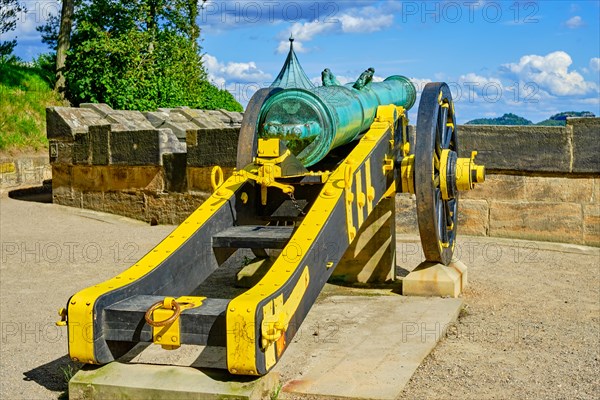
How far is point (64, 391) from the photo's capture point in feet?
14.3

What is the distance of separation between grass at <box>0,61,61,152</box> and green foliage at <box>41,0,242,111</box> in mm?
628

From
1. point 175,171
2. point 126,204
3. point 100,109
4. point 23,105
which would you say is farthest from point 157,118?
point 175,171

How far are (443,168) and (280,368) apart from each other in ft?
6.93

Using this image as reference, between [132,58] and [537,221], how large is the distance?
9497 mm

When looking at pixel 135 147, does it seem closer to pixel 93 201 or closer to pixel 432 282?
pixel 93 201

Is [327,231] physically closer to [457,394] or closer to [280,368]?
[280,368]

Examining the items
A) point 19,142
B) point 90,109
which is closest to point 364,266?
point 90,109

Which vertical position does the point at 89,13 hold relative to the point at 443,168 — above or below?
above

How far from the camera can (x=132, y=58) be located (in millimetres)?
16078

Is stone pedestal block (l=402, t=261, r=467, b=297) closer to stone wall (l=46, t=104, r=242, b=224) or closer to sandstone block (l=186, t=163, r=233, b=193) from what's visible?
stone wall (l=46, t=104, r=242, b=224)

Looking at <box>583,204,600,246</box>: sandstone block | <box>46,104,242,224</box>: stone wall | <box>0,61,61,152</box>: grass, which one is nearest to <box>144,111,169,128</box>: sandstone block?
<box>46,104,242,224</box>: stone wall

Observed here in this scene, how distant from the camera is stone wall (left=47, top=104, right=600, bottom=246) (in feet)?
28.9

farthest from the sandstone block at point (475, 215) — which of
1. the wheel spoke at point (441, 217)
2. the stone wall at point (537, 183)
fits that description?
the wheel spoke at point (441, 217)

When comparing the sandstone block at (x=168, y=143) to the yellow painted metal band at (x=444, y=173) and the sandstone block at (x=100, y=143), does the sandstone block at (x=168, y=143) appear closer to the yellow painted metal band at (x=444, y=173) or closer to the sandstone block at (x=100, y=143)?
the sandstone block at (x=100, y=143)
